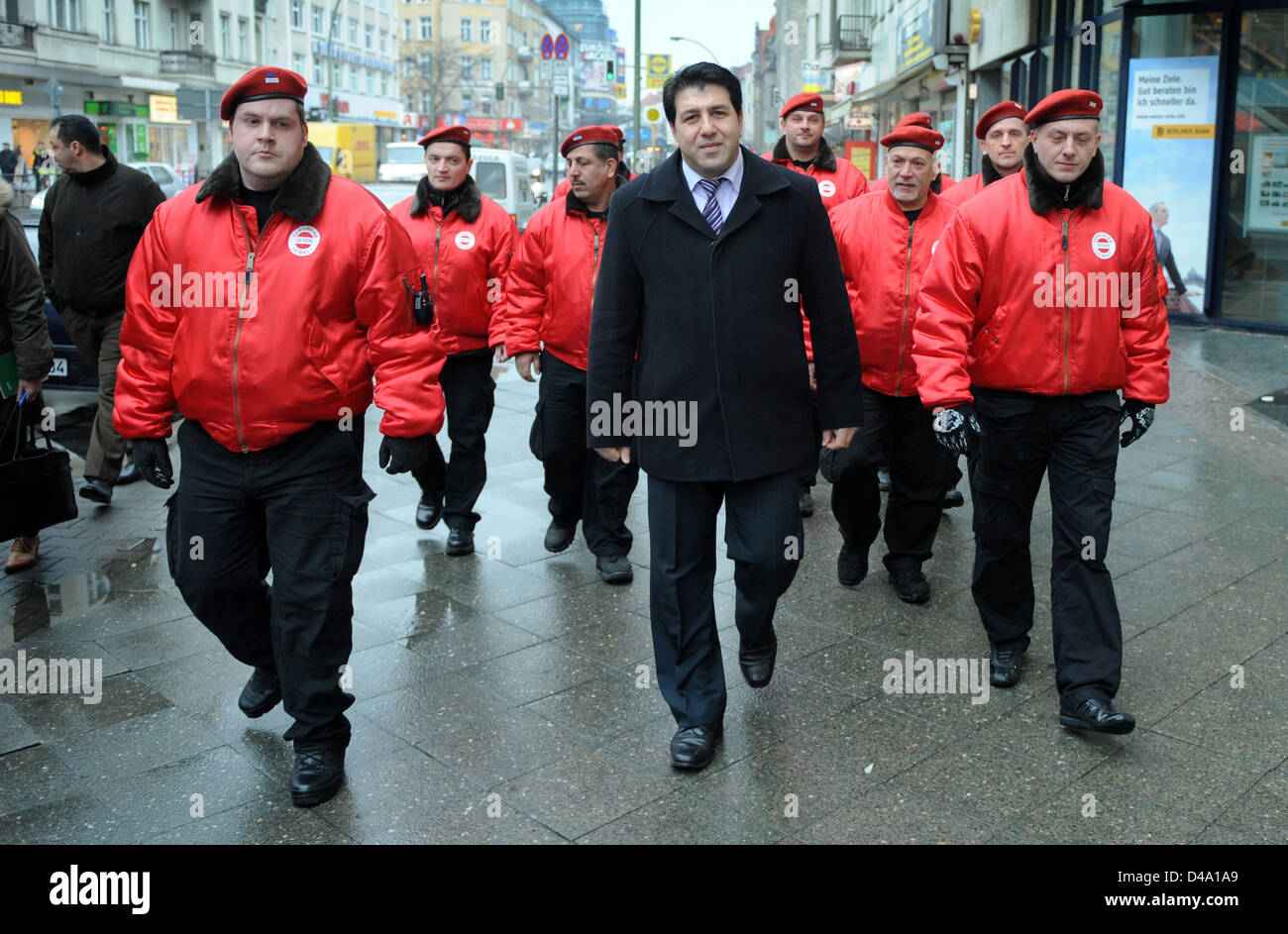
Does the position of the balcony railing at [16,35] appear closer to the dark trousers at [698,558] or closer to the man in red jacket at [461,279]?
the man in red jacket at [461,279]

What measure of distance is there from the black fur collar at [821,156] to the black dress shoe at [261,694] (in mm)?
4720

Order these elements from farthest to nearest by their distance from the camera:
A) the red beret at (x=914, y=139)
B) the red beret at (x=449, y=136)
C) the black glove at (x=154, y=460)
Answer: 1. the red beret at (x=449, y=136)
2. the red beret at (x=914, y=139)
3. the black glove at (x=154, y=460)

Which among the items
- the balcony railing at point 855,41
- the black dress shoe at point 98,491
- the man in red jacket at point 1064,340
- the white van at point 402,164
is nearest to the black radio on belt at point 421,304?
the man in red jacket at point 1064,340

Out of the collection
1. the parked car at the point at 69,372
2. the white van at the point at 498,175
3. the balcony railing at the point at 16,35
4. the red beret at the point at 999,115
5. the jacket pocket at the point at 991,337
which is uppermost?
the balcony railing at the point at 16,35

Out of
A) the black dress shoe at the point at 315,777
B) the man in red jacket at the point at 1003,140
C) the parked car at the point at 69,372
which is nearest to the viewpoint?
the black dress shoe at the point at 315,777

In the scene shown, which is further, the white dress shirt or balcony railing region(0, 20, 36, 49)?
balcony railing region(0, 20, 36, 49)

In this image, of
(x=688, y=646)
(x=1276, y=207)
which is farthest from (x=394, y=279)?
(x=1276, y=207)

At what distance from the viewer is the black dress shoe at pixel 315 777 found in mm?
3867

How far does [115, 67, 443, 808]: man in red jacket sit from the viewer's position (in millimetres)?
3879

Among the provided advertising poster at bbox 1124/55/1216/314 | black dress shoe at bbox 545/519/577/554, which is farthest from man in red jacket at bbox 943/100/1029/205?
advertising poster at bbox 1124/55/1216/314

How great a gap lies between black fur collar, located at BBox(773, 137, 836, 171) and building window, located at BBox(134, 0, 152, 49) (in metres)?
50.1

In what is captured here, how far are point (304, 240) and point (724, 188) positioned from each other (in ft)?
4.37

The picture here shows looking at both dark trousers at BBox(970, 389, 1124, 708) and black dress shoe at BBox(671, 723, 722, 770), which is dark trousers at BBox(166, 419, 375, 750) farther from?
dark trousers at BBox(970, 389, 1124, 708)

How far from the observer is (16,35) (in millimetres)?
41906
